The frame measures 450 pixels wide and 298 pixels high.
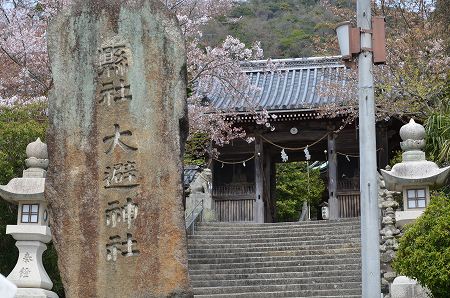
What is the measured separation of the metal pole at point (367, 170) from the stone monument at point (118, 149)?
1.70m

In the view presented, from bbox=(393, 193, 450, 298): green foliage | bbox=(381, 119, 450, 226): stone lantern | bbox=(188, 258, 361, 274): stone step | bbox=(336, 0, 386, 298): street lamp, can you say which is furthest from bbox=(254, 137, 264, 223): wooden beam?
bbox=(336, 0, 386, 298): street lamp

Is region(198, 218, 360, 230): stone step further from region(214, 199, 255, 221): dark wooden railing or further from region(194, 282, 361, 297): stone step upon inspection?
region(194, 282, 361, 297): stone step

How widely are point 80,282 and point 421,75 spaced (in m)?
9.80

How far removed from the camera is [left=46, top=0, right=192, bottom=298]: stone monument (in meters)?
7.23

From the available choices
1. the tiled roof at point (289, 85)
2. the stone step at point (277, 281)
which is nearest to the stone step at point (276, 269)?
the stone step at point (277, 281)

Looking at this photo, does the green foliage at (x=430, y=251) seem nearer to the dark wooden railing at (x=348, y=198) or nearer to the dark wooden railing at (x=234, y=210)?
the dark wooden railing at (x=348, y=198)

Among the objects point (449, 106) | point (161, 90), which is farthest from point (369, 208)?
point (449, 106)

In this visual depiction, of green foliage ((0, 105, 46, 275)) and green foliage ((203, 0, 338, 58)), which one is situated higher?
green foliage ((203, 0, 338, 58))

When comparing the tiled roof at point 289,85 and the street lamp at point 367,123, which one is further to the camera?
the tiled roof at point 289,85

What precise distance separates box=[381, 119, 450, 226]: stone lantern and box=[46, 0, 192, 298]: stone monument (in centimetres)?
461

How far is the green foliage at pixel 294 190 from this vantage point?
2816 cm

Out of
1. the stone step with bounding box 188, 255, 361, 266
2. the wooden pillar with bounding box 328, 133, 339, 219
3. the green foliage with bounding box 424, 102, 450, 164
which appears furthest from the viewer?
the wooden pillar with bounding box 328, 133, 339, 219

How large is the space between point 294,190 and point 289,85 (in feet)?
19.0

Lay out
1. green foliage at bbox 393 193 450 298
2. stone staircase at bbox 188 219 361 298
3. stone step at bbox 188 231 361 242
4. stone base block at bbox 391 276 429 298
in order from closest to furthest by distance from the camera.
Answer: green foliage at bbox 393 193 450 298 < stone base block at bbox 391 276 429 298 < stone staircase at bbox 188 219 361 298 < stone step at bbox 188 231 361 242
